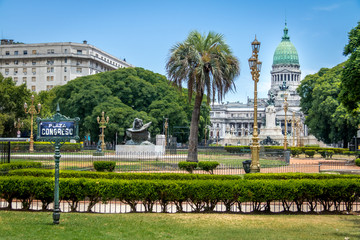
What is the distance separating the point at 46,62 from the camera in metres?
92.3

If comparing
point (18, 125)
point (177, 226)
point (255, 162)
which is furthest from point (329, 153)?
point (18, 125)

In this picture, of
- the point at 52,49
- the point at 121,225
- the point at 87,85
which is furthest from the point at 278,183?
the point at 52,49

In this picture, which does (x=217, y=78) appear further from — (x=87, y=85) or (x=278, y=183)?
(x=87, y=85)

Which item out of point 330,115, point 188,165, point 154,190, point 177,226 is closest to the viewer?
point 177,226

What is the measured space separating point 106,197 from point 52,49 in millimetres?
85298

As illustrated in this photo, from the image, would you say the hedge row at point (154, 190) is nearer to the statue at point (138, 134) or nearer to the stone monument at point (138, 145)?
the stone monument at point (138, 145)

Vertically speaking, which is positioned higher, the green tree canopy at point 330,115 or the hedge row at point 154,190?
the green tree canopy at point 330,115

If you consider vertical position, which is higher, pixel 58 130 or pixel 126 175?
pixel 58 130

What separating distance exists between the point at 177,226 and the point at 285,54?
577ft

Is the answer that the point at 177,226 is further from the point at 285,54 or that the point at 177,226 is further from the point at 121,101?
the point at 285,54

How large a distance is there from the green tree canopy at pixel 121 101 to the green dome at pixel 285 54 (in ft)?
402

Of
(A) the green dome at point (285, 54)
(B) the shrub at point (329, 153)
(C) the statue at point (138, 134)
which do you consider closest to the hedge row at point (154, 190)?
(C) the statue at point (138, 134)

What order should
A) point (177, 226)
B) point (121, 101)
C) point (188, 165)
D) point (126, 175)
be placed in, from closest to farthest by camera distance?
point (177, 226) → point (126, 175) → point (188, 165) → point (121, 101)

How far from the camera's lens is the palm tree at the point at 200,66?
2759cm
